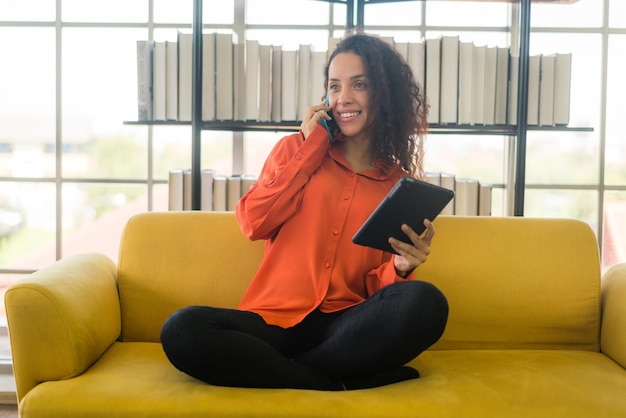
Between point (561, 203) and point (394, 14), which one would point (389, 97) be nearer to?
point (394, 14)

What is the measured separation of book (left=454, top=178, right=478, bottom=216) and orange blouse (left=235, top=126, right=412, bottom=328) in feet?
2.43

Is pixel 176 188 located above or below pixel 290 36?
below

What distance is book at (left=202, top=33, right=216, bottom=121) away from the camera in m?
2.54

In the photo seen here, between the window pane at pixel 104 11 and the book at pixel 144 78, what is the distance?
563 millimetres

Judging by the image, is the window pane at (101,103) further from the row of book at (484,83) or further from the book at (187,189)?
→ the row of book at (484,83)

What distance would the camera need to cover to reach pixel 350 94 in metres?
1.98

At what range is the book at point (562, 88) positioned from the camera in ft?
8.48

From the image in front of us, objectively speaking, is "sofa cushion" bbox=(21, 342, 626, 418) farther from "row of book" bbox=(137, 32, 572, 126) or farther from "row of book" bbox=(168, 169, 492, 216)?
"row of book" bbox=(137, 32, 572, 126)

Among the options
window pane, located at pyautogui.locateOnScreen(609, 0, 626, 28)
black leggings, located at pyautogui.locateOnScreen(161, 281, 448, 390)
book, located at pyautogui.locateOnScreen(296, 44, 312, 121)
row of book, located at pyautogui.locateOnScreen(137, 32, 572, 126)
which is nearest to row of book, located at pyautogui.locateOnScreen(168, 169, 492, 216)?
row of book, located at pyautogui.locateOnScreen(137, 32, 572, 126)

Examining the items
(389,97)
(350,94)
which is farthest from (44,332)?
(389,97)

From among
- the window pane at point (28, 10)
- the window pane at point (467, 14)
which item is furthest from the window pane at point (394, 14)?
the window pane at point (28, 10)

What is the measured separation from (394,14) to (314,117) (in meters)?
1.27

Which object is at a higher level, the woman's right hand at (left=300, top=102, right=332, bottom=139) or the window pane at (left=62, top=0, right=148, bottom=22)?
the window pane at (left=62, top=0, right=148, bottom=22)

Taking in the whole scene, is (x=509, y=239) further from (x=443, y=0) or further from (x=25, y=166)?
(x=25, y=166)
